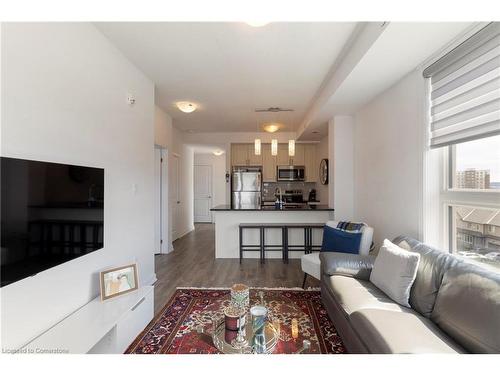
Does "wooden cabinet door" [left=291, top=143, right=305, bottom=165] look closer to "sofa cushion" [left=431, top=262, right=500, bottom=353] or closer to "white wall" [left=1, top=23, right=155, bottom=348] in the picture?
"white wall" [left=1, top=23, right=155, bottom=348]

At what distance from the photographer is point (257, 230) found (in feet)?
15.3

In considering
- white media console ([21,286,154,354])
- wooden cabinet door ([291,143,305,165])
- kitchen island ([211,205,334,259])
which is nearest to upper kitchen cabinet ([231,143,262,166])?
wooden cabinet door ([291,143,305,165])

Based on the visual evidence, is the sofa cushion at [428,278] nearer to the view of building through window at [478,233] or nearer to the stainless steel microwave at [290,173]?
the view of building through window at [478,233]

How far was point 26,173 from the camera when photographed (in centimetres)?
Answer: 146

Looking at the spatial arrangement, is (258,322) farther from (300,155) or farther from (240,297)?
(300,155)

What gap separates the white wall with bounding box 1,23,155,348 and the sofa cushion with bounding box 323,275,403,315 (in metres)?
2.12

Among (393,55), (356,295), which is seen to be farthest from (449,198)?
(393,55)

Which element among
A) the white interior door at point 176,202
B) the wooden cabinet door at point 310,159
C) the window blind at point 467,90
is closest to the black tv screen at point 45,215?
the window blind at point 467,90

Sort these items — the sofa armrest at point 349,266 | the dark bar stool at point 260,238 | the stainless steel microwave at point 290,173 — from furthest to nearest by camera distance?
the stainless steel microwave at point 290,173 → the dark bar stool at point 260,238 → the sofa armrest at point 349,266

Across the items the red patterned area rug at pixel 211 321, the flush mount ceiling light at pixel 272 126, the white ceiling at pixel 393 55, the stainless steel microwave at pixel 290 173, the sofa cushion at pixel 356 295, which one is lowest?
the red patterned area rug at pixel 211 321

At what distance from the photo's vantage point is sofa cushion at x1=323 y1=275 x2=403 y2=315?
1.77 meters

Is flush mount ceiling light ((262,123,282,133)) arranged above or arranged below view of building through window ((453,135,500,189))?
above

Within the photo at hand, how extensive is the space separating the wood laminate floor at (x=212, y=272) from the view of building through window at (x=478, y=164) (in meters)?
2.07

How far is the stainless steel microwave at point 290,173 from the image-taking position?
656cm
